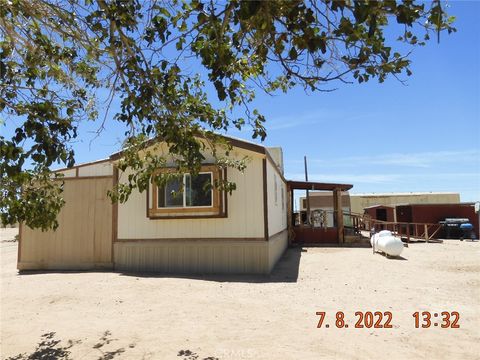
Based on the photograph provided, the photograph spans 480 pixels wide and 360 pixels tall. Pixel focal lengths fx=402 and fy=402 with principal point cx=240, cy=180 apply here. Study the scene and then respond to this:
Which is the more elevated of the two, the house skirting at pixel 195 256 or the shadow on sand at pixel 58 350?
the house skirting at pixel 195 256

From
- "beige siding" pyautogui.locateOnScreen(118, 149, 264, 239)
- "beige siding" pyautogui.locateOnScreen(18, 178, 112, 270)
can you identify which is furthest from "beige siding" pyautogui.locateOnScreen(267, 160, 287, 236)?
"beige siding" pyautogui.locateOnScreen(18, 178, 112, 270)

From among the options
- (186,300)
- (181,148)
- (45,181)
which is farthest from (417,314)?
(45,181)

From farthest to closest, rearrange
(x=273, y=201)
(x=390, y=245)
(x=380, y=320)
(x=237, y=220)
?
(x=390, y=245) < (x=273, y=201) < (x=237, y=220) < (x=380, y=320)

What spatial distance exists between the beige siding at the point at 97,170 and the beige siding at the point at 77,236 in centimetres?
52

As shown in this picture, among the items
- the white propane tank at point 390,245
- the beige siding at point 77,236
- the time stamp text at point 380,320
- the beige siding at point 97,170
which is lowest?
the time stamp text at point 380,320

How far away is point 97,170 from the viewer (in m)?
11.9

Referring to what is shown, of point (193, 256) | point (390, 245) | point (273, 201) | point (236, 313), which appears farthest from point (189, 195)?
point (390, 245)

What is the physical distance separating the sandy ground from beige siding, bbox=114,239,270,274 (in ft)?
2.12

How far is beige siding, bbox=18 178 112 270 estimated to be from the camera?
11.1m

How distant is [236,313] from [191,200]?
14.6ft

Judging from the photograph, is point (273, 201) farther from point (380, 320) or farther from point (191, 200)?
point (380, 320)

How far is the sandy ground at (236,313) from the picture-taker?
4699 millimetres

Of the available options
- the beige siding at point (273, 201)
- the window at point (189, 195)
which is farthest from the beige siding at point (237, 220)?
the beige siding at point (273, 201)

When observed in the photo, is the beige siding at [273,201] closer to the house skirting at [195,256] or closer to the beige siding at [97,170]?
the house skirting at [195,256]
